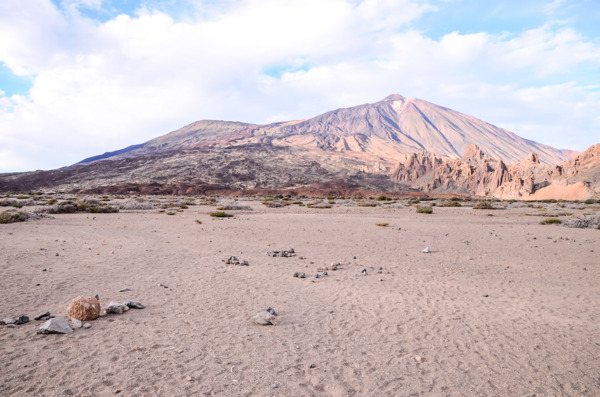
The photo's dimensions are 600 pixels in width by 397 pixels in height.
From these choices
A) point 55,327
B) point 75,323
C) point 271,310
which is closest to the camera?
point 55,327

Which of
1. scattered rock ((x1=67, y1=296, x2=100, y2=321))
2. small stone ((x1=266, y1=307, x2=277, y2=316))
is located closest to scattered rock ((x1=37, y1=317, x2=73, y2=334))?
scattered rock ((x1=67, y1=296, x2=100, y2=321))

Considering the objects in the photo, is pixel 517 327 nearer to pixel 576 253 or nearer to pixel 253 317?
pixel 253 317

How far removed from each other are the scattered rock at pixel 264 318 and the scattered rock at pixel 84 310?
8.17 ft

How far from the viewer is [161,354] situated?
4105mm

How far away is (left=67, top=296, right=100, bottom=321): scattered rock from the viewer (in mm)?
4863

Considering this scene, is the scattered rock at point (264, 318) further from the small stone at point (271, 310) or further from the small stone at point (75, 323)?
the small stone at point (75, 323)

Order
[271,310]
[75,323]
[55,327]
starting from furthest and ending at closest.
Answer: [271,310], [75,323], [55,327]

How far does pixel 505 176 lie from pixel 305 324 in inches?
3240

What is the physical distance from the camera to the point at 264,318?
5199mm

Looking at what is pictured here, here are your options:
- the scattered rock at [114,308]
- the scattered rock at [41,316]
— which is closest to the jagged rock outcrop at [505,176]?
the scattered rock at [114,308]

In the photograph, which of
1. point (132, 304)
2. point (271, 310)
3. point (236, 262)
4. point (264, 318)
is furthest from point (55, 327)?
point (236, 262)

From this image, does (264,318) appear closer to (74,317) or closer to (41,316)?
(74,317)

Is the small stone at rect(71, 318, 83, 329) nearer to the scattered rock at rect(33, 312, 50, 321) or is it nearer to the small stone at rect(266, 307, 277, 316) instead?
the scattered rock at rect(33, 312, 50, 321)

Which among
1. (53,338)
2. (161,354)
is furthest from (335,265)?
(53,338)
